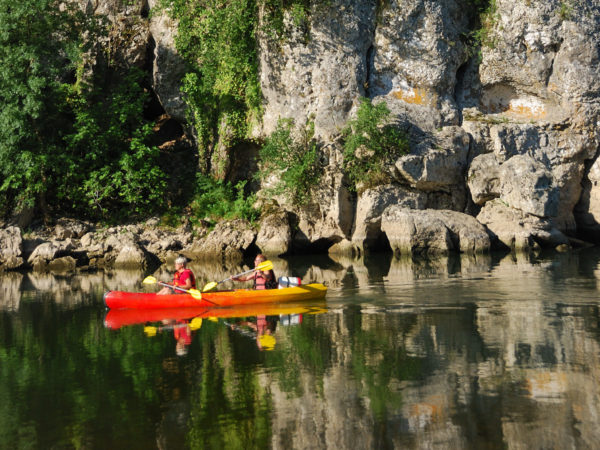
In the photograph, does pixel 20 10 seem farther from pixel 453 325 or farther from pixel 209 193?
pixel 453 325

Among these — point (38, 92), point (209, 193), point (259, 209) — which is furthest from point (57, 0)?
point (259, 209)

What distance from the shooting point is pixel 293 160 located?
2455 centimetres

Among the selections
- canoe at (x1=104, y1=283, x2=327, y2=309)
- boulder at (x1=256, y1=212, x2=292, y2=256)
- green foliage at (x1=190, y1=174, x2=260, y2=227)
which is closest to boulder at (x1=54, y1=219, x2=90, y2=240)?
green foliage at (x1=190, y1=174, x2=260, y2=227)

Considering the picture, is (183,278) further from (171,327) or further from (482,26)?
(482,26)

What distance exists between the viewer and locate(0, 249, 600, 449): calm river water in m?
6.43

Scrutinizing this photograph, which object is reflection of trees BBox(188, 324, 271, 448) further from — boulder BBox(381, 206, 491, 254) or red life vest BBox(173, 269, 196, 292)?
boulder BBox(381, 206, 491, 254)

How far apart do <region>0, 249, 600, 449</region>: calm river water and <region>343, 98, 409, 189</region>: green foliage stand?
30.5ft

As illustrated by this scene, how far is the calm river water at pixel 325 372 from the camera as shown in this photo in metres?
6.43

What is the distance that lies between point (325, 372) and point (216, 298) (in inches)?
223

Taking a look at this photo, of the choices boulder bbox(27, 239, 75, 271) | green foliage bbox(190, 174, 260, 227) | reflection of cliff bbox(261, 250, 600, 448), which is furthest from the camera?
green foliage bbox(190, 174, 260, 227)

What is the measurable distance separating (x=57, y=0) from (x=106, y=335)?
1820 centimetres

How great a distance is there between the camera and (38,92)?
23578 millimetres

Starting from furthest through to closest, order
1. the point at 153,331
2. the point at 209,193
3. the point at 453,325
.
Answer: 1. the point at 209,193
2. the point at 153,331
3. the point at 453,325

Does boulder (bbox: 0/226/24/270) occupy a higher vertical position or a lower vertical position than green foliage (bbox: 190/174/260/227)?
lower
